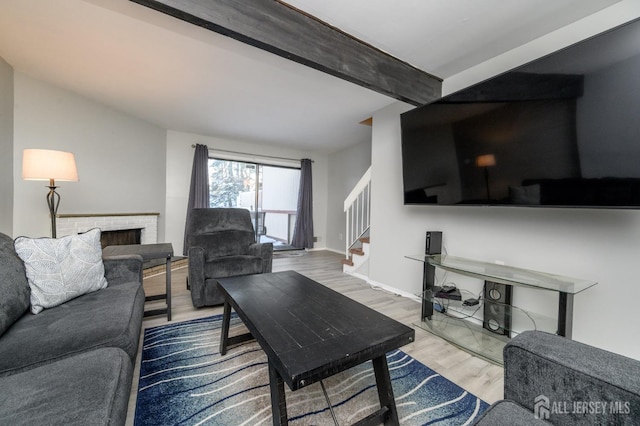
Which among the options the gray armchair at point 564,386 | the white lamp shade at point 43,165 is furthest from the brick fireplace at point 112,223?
the gray armchair at point 564,386

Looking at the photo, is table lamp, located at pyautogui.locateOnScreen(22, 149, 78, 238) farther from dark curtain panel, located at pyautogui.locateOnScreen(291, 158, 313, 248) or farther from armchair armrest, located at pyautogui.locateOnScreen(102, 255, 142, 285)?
dark curtain panel, located at pyautogui.locateOnScreen(291, 158, 313, 248)

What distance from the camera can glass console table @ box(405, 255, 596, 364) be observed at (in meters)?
1.57

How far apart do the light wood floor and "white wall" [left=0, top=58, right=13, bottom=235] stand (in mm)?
1482

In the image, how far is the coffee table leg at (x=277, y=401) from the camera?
97cm

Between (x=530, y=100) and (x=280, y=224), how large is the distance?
5.22 metres

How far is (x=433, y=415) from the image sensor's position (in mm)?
1270

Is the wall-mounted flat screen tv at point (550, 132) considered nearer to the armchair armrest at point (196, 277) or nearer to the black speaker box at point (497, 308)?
the black speaker box at point (497, 308)

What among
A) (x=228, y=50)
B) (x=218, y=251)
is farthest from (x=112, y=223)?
(x=228, y=50)

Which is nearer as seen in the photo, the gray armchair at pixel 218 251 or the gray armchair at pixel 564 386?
the gray armchair at pixel 564 386

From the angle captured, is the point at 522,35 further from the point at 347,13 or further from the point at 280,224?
the point at 280,224

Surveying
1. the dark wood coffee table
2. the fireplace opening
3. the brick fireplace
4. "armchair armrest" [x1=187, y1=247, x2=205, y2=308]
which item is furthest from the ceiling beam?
the fireplace opening

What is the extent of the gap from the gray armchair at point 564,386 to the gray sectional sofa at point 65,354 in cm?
116

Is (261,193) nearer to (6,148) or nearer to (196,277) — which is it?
(196,277)

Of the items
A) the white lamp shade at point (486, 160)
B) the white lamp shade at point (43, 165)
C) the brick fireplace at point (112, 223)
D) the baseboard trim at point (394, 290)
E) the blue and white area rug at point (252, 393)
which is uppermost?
the white lamp shade at point (486, 160)
